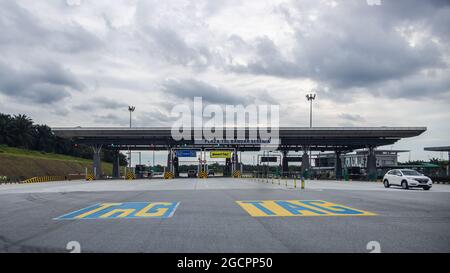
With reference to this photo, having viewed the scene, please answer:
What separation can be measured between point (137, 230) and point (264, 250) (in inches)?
148

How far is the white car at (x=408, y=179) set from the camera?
101 feet

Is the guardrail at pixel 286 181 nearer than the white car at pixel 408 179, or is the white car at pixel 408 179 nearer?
the white car at pixel 408 179

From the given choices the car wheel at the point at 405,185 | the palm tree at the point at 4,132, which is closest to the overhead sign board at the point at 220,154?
the car wheel at the point at 405,185

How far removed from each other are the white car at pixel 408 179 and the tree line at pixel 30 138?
87346mm

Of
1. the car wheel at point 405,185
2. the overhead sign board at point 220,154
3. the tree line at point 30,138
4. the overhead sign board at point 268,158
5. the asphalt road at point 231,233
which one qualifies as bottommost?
the car wheel at point 405,185

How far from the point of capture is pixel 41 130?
144 meters

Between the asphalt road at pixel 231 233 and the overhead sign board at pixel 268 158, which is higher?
the overhead sign board at pixel 268 158

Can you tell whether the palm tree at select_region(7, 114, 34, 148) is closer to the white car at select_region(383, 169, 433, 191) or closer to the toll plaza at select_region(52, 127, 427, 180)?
the toll plaza at select_region(52, 127, 427, 180)

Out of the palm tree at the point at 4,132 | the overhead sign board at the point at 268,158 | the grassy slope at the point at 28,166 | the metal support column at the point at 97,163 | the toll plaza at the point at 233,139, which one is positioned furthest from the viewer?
the palm tree at the point at 4,132

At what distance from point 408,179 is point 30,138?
118443 millimetres

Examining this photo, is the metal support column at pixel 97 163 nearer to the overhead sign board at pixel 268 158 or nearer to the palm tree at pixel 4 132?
the overhead sign board at pixel 268 158

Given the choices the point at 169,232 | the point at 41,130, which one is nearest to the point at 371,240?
the point at 169,232

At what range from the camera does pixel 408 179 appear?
103 feet

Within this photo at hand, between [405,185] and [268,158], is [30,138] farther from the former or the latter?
[405,185]
